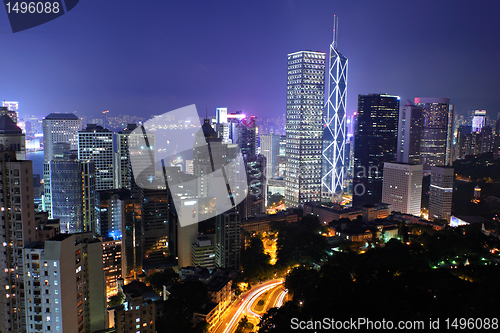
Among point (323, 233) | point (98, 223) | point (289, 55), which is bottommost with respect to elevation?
point (323, 233)

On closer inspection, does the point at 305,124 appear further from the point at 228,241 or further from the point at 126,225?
the point at 126,225

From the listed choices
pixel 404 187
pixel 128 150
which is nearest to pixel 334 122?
pixel 404 187

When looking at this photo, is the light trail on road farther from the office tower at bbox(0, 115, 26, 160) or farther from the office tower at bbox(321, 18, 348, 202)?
the office tower at bbox(321, 18, 348, 202)

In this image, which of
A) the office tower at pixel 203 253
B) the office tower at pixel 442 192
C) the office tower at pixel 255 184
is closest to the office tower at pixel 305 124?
the office tower at pixel 255 184

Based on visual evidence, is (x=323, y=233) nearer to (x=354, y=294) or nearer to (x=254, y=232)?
(x=254, y=232)

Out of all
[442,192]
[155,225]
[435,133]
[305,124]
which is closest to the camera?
[155,225]

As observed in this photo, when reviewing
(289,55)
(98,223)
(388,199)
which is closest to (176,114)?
(98,223)
